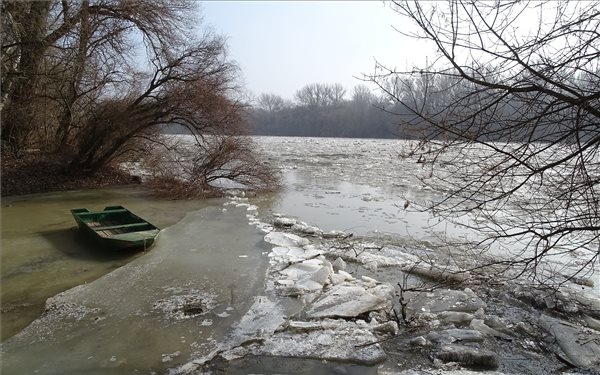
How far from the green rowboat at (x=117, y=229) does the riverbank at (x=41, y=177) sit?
5.95 m

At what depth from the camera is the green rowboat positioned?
23.6 feet

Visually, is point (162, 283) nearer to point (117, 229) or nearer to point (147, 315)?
point (147, 315)

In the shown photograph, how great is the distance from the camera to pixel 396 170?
2241 centimetres

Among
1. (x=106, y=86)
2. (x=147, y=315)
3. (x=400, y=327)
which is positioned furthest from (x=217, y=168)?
(x=400, y=327)

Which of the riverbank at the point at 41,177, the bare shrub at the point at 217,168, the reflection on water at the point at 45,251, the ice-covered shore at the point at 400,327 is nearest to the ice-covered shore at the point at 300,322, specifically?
the ice-covered shore at the point at 400,327

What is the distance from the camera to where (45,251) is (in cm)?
740

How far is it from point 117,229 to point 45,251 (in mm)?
1493

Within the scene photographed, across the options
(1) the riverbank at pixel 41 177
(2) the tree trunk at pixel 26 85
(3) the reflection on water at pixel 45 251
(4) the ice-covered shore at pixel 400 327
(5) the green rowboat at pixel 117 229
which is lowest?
(4) the ice-covered shore at pixel 400 327

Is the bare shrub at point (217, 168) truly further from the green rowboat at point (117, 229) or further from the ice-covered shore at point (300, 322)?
the ice-covered shore at point (300, 322)

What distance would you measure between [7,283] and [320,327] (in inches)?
183

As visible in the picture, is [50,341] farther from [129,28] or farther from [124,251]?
[129,28]

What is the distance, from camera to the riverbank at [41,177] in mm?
13461

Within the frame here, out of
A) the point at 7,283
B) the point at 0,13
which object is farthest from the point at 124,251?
the point at 0,13

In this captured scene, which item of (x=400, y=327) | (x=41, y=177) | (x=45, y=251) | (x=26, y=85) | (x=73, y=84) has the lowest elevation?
(x=400, y=327)
